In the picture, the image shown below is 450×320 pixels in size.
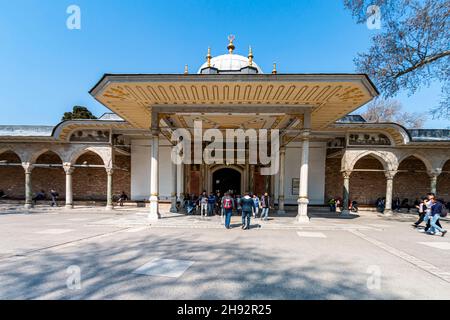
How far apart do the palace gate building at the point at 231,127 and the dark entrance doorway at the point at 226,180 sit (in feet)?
0.25

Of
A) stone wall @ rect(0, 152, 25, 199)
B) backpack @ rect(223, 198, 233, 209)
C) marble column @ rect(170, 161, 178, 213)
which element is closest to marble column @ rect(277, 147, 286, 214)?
backpack @ rect(223, 198, 233, 209)

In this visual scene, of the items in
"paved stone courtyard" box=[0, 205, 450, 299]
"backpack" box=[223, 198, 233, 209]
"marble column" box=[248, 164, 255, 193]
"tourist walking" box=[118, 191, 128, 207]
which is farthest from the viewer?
"marble column" box=[248, 164, 255, 193]

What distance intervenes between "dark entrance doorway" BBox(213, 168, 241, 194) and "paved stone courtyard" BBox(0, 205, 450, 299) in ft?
30.1

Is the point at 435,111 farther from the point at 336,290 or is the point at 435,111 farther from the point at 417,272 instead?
the point at 336,290

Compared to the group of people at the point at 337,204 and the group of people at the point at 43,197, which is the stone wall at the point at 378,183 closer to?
the group of people at the point at 337,204

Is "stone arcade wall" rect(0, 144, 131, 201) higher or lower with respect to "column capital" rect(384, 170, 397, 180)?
lower

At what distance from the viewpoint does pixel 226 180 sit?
54.2 feet

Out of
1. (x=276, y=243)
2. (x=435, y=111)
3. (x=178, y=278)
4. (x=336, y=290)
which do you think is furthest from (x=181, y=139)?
(x=435, y=111)

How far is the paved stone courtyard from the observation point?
10.2 ft

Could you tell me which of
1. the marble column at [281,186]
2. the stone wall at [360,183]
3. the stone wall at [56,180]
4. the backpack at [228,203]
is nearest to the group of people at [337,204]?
the stone wall at [360,183]

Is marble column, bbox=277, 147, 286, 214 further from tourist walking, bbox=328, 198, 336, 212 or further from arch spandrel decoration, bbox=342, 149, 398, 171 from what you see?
tourist walking, bbox=328, 198, 336, 212

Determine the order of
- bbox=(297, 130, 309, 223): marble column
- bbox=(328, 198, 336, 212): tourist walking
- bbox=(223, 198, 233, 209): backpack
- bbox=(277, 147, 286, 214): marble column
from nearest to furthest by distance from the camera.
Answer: bbox=(223, 198, 233, 209): backpack, bbox=(297, 130, 309, 223): marble column, bbox=(277, 147, 286, 214): marble column, bbox=(328, 198, 336, 212): tourist walking

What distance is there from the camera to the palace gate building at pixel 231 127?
25.8 feet

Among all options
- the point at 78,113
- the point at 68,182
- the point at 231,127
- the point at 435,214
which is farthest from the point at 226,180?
the point at 78,113
